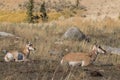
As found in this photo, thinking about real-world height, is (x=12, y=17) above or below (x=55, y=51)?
below

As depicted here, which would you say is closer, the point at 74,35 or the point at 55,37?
the point at 74,35

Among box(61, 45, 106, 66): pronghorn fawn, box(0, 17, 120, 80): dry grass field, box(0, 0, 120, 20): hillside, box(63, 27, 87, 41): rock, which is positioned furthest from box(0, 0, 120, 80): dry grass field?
box(0, 0, 120, 20): hillside

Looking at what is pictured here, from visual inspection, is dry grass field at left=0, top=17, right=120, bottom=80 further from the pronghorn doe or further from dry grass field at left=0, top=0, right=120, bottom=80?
the pronghorn doe

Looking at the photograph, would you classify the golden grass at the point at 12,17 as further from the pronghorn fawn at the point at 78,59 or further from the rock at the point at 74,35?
the pronghorn fawn at the point at 78,59

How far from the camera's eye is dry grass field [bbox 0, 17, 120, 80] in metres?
11.8

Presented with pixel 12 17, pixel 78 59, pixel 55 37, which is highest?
pixel 78 59

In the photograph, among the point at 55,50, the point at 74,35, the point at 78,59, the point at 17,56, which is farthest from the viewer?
the point at 74,35

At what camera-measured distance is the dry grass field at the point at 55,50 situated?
11836mm

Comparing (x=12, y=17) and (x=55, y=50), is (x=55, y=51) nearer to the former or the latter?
(x=55, y=50)

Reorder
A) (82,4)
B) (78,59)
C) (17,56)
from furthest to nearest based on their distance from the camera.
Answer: (82,4)
(17,56)
(78,59)

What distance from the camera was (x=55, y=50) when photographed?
19938 mm

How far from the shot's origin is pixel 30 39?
2267 cm

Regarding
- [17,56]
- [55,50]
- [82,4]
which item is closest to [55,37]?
[55,50]

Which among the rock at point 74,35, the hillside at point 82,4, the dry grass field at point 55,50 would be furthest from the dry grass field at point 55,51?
the hillside at point 82,4
